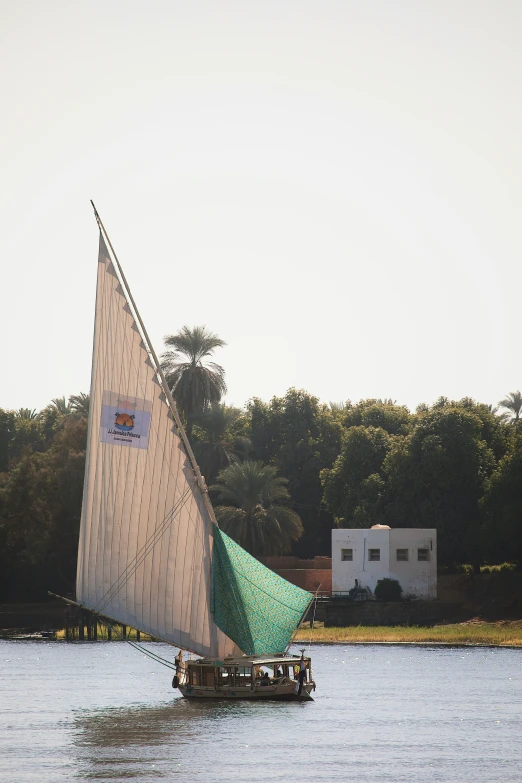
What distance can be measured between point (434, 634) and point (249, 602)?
45.1 metres

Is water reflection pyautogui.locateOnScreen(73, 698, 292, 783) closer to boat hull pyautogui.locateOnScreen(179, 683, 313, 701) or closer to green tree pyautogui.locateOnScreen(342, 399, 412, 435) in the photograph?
boat hull pyautogui.locateOnScreen(179, 683, 313, 701)

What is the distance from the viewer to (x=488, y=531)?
310 feet

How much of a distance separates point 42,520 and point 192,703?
4974 cm

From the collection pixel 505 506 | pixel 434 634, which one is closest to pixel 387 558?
pixel 434 634

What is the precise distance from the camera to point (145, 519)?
47125 mm

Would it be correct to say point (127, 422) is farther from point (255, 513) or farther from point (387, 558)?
point (255, 513)

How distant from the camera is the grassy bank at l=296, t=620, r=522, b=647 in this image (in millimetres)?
88625

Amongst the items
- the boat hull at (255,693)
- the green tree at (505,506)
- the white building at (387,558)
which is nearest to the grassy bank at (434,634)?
the white building at (387,558)

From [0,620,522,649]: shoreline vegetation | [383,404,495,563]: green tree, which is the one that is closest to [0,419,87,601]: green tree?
[0,620,522,649]: shoreline vegetation

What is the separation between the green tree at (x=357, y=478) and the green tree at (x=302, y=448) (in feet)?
11.8

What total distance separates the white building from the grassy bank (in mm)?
5024

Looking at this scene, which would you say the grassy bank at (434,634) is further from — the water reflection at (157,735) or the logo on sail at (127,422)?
the logo on sail at (127,422)

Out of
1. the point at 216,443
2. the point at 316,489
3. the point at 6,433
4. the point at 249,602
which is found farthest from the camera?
the point at 6,433

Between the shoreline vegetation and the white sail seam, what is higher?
the white sail seam
